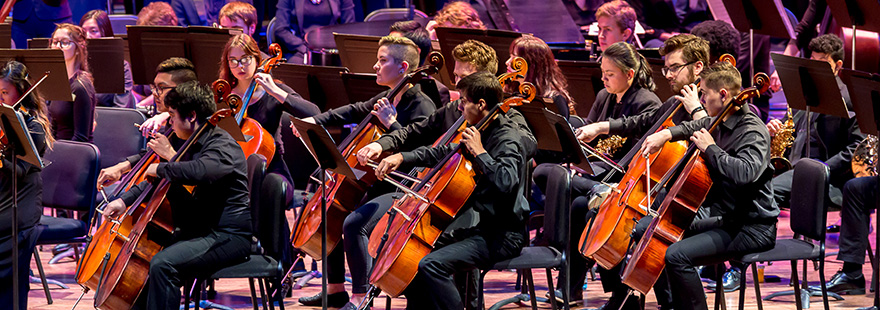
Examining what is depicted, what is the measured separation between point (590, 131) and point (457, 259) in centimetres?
108

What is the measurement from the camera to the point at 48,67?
501 centimetres

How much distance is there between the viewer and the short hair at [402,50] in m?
4.74

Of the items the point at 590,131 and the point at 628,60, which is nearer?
the point at 590,131

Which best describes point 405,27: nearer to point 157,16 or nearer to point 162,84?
point 162,84

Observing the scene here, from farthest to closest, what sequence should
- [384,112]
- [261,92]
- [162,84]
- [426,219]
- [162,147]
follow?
1. [261,92]
2. [384,112]
3. [162,84]
4. [162,147]
5. [426,219]

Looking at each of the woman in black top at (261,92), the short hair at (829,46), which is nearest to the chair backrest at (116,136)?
the woman in black top at (261,92)

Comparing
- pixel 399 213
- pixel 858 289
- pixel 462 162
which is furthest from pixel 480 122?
pixel 858 289

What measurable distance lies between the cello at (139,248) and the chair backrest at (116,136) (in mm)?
1815

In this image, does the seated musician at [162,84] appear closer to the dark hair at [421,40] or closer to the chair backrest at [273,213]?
the chair backrest at [273,213]

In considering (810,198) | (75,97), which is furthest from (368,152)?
(75,97)

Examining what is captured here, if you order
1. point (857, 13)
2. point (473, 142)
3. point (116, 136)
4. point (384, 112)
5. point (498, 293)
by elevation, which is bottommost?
point (498, 293)

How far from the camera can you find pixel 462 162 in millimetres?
3824

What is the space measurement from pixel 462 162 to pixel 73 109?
2.65 metres

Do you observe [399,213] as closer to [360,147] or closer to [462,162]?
[462,162]
